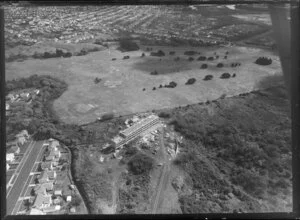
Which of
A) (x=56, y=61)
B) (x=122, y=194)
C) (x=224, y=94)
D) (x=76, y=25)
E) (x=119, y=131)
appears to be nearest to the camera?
(x=122, y=194)

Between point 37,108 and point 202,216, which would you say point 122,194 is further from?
point 37,108

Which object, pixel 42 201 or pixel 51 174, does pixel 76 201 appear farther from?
pixel 51 174

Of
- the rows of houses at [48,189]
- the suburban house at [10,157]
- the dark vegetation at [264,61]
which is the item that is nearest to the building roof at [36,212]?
the rows of houses at [48,189]

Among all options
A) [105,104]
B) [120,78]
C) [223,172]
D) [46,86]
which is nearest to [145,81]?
[120,78]

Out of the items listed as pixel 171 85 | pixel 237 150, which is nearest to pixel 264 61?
pixel 171 85

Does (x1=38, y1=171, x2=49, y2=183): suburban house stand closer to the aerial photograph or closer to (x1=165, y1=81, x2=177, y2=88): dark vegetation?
the aerial photograph
